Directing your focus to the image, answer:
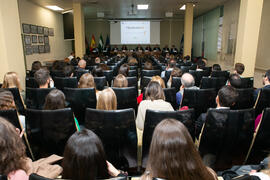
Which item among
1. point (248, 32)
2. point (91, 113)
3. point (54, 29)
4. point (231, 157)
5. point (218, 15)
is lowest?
point (231, 157)

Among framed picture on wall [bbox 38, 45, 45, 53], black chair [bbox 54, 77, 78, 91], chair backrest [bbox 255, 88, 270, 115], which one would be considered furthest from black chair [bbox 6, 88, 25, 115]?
framed picture on wall [bbox 38, 45, 45, 53]

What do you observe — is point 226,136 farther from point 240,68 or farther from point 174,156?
point 240,68

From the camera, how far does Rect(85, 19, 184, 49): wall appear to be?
18.2 meters

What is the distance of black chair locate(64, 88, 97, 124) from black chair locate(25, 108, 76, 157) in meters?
1.02

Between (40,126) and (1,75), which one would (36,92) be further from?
(1,75)

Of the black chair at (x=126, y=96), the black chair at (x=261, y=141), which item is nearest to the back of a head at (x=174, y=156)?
the black chair at (x=261, y=141)

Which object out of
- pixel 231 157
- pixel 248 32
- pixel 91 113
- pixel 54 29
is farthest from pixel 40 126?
pixel 54 29

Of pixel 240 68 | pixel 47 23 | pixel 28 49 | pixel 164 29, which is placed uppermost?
pixel 164 29

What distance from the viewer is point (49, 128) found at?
187 centimetres

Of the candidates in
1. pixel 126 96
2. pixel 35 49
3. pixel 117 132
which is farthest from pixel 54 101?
pixel 35 49

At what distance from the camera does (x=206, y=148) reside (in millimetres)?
1895

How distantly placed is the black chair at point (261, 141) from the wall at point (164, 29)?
1758cm

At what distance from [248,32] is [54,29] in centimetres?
1027

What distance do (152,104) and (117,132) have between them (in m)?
0.67
